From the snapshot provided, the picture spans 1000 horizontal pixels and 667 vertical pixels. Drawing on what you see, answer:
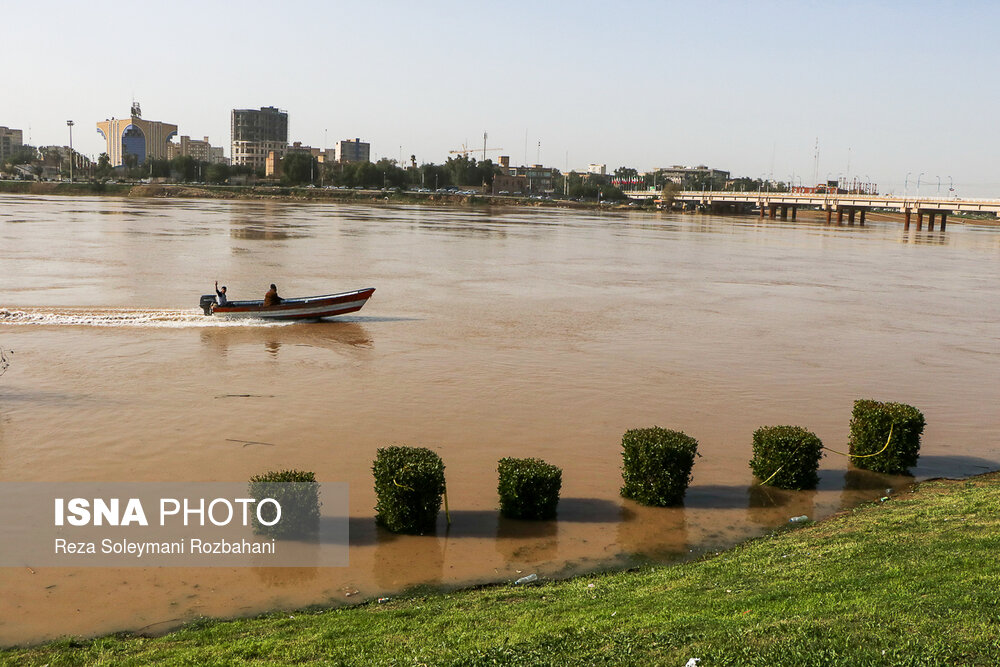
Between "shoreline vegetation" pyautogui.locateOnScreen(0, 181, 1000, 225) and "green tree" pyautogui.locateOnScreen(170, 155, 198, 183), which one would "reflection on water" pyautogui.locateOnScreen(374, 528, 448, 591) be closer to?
"shoreline vegetation" pyautogui.locateOnScreen(0, 181, 1000, 225)

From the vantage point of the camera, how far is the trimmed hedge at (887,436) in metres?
14.6

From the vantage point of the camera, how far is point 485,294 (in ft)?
124

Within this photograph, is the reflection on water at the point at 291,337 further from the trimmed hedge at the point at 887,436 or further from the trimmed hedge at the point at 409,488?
the trimmed hedge at the point at 887,436

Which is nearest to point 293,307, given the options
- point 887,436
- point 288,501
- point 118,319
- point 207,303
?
point 207,303

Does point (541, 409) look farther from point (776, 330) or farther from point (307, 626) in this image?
point (776, 330)

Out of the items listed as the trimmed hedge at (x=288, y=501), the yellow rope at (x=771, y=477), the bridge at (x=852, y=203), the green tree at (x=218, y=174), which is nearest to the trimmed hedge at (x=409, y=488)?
the trimmed hedge at (x=288, y=501)

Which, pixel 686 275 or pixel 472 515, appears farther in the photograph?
pixel 686 275

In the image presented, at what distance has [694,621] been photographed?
7.35m

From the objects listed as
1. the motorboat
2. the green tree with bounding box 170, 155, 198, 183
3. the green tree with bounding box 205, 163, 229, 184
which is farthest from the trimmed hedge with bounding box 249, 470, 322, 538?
the green tree with bounding box 170, 155, 198, 183

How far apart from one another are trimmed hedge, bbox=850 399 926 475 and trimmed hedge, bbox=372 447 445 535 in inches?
306

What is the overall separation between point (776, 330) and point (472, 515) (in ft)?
68.1

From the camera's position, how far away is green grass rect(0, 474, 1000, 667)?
6535 millimetres

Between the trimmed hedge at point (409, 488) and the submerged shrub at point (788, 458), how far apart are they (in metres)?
5.54

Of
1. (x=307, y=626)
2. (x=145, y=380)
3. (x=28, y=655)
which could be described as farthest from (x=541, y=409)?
(x=28, y=655)
